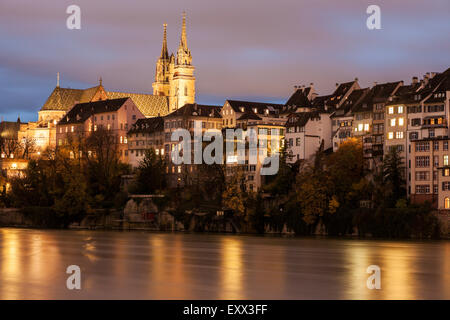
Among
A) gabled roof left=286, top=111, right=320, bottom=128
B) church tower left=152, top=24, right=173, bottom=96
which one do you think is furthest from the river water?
church tower left=152, top=24, right=173, bottom=96

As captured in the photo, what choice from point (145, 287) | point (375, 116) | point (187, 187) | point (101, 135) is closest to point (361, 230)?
point (375, 116)

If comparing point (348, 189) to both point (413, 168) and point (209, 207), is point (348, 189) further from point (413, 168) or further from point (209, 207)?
point (209, 207)

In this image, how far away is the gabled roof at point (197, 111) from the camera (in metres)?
123

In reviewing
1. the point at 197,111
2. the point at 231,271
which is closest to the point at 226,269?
the point at 231,271

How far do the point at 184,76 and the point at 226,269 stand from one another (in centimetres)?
11530

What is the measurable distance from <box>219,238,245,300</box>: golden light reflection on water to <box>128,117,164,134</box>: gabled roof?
6352 cm

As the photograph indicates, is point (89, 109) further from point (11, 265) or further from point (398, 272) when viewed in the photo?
point (398, 272)

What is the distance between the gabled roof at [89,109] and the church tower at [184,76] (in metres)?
16.2

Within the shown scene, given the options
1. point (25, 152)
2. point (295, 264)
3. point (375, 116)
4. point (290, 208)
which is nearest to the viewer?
point (295, 264)

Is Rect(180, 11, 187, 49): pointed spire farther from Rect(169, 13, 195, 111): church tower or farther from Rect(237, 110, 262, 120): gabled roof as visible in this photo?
Rect(237, 110, 262, 120): gabled roof

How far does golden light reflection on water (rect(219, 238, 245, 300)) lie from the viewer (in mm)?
38219

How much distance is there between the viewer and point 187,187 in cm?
10219

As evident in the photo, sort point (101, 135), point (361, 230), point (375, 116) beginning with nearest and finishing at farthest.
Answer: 1. point (361, 230)
2. point (375, 116)
3. point (101, 135)
